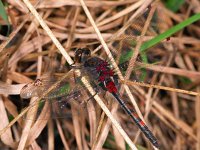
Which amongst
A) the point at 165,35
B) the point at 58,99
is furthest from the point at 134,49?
the point at 58,99

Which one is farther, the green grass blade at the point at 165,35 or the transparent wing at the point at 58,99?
the green grass blade at the point at 165,35

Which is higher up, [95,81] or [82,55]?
[82,55]

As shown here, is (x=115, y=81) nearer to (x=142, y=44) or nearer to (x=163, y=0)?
(x=142, y=44)

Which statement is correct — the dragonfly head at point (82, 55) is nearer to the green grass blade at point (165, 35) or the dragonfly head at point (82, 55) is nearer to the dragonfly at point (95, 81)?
the dragonfly at point (95, 81)

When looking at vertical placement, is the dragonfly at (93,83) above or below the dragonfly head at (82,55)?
below

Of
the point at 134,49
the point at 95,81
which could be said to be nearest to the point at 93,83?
the point at 95,81

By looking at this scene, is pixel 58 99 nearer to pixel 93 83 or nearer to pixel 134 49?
pixel 93 83

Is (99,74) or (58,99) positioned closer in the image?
(58,99)

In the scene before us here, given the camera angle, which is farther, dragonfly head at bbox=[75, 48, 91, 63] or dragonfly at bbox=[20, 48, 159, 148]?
dragonfly head at bbox=[75, 48, 91, 63]

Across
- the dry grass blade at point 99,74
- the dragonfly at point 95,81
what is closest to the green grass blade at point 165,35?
the dry grass blade at point 99,74

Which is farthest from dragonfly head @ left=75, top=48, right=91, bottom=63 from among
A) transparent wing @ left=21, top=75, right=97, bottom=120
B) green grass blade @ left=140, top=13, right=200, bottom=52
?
green grass blade @ left=140, top=13, right=200, bottom=52

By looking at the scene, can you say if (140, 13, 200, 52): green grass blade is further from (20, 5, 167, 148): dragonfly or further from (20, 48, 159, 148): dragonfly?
(20, 48, 159, 148): dragonfly

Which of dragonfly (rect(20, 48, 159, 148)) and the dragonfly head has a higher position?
the dragonfly head

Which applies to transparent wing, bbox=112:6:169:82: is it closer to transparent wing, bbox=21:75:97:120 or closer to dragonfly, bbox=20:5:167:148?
dragonfly, bbox=20:5:167:148
